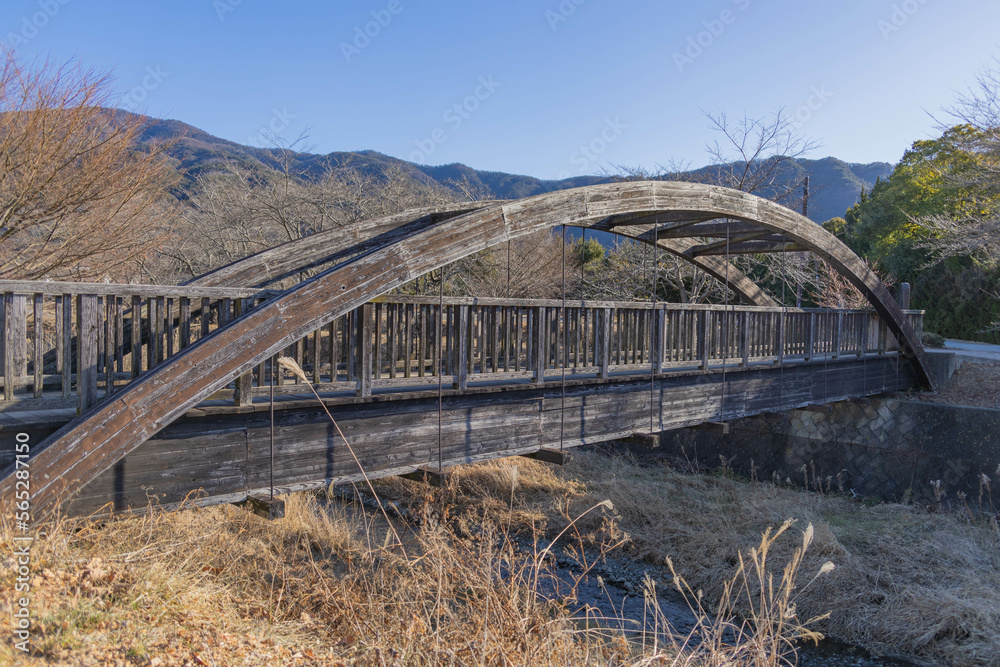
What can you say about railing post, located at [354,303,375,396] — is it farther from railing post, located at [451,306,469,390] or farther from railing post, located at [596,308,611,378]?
railing post, located at [596,308,611,378]

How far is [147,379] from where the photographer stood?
3924 mm

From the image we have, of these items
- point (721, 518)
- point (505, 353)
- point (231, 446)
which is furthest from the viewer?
point (721, 518)

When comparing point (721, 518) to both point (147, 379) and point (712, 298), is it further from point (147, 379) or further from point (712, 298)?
point (712, 298)

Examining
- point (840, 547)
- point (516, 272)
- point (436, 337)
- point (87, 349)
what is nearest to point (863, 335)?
point (840, 547)

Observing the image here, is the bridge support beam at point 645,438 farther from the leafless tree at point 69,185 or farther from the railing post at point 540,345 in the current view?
the leafless tree at point 69,185

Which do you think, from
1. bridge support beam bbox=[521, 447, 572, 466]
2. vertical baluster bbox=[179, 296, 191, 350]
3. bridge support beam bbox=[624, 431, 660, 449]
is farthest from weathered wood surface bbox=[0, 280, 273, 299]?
bridge support beam bbox=[624, 431, 660, 449]

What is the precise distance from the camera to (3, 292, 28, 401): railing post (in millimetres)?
3979

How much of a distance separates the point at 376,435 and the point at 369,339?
0.85 m

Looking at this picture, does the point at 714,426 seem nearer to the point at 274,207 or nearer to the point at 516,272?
the point at 516,272

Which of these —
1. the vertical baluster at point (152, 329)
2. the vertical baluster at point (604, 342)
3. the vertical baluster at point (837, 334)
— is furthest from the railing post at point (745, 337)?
the vertical baluster at point (152, 329)

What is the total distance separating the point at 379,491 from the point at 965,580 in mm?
8987

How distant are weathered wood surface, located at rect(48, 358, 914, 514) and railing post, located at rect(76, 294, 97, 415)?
1.62 ft

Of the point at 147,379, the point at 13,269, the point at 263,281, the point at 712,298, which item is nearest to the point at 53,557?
the point at 147,379

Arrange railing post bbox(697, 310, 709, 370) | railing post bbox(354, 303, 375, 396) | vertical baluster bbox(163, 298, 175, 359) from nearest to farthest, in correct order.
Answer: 1. vertical baluster bbox(163, 298, 175, 359)
2. railing post bbox(354, 303, 375, 396)
3. railing post bbox(697, 310, 709, 370)
